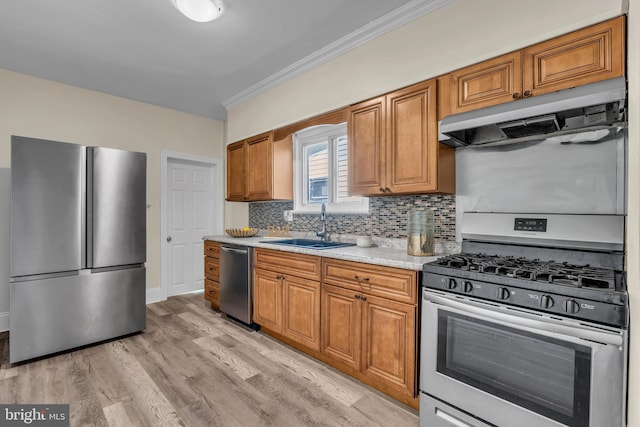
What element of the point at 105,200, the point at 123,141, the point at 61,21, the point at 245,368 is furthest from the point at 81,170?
the point at 245,368

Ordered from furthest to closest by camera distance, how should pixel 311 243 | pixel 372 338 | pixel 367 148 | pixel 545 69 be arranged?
pixel 311 243
pixel 367 148
pixel 372 338
pixel 545 69

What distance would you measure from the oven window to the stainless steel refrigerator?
2.91 m

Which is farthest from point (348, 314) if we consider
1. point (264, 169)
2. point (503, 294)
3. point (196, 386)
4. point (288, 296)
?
point (264, 169)

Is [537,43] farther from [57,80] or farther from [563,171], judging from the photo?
[57,80]

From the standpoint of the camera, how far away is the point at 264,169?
12.1ft

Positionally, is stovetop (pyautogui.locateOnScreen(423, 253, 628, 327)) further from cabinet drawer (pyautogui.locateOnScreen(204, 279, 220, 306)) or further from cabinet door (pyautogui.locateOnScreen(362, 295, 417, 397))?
cabinet drawer (pyautogui.locateOnScreen(204, 279, 220, 306))

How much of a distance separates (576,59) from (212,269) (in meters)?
3.78

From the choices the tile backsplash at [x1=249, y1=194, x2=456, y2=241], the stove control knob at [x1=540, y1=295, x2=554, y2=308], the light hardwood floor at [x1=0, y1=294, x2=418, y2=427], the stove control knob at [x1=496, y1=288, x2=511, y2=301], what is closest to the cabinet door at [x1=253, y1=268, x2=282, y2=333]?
the light hardwood floor at [x1=0, y1=294, x2=418, y2=427]

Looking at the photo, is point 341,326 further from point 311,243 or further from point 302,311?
point 311,243

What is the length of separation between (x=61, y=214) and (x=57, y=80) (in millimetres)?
1964

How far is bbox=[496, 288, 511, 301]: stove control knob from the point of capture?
1.45m

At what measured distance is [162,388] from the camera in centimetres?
219

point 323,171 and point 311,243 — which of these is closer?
point 311,243

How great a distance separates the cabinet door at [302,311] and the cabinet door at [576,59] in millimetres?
1971
